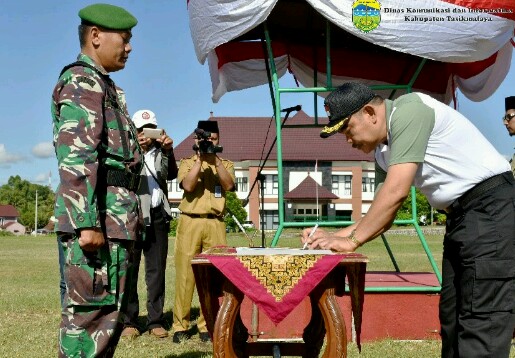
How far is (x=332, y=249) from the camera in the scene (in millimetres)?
3445

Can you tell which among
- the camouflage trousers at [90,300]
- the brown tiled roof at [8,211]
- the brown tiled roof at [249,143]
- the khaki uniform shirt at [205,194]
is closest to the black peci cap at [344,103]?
the camouflage trousers at [90,300]

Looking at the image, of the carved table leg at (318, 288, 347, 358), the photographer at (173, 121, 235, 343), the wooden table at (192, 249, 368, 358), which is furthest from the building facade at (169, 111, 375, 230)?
the carved table leg at (318, 288, 347, 358)

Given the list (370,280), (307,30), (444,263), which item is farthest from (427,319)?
(307,30)

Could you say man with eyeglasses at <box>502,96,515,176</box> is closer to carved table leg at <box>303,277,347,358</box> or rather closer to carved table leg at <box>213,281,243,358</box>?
carved table leg at <box>303,277,347,358</box>

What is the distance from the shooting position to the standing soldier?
10.7ft

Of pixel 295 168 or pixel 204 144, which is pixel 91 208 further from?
pixel 295 168

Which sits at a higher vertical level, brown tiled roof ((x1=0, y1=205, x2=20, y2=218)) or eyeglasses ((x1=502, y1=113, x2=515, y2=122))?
eyeglasses ((x1=502, y1=113, x2=515, y2=122))

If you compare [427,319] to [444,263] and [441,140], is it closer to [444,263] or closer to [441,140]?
[444,263]

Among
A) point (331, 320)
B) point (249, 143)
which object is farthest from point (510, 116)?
point (249, 143)

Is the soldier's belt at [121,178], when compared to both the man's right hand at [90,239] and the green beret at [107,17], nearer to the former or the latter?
the man's right hand at [90,239]

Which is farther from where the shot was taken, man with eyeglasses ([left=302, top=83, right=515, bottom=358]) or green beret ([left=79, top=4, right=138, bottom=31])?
green beret ([left=79, top=4, right=138, bottom=31])

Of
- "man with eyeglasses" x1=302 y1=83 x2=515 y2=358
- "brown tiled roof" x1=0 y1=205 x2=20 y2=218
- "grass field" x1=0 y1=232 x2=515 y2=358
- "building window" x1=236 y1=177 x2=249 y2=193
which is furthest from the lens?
"brown tiled roof" x1=0 y1=205 x2=20 y2=218

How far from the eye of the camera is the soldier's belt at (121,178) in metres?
3.45

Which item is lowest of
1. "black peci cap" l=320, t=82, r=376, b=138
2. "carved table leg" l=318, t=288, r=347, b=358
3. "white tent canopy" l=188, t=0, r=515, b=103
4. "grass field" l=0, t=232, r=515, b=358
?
"grass field" l=0, t=232, r=515, b=358
